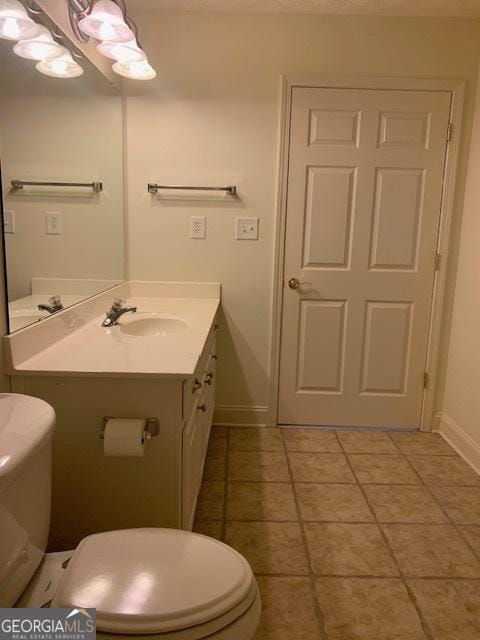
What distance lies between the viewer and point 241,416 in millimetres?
2697

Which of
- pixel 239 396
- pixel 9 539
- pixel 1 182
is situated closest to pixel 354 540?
pixel 239 396

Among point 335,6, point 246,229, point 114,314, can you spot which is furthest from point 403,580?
point 335,6

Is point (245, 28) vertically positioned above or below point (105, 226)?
above

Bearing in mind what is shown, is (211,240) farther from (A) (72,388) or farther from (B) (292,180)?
(A) (72,388)

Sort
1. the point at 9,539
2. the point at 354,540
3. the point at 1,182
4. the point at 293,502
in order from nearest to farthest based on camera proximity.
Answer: the point at 9,539 → the point at 1,182 → the point at 354,540 → the point at 293,502

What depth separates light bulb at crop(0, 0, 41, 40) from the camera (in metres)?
1.20

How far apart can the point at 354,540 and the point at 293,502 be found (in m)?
0.32

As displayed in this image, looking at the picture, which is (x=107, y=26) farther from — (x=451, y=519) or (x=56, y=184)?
(x=451, y=519)

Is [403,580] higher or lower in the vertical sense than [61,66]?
lower

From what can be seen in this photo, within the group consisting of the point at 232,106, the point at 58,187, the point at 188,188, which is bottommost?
the point at 58,187

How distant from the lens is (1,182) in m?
1.23

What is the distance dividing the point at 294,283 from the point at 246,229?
0.43 meters

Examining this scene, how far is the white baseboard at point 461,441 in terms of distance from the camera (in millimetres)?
2281

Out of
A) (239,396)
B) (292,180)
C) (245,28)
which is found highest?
(245,28)
